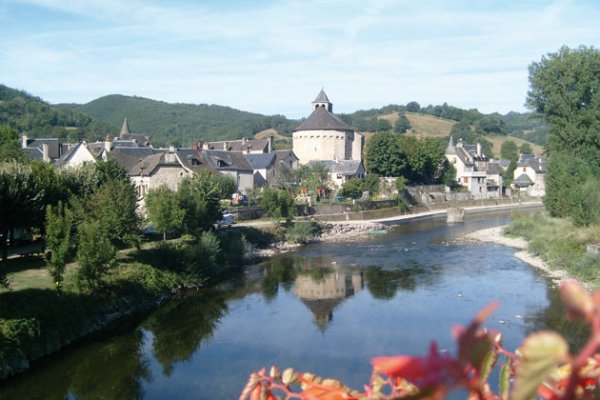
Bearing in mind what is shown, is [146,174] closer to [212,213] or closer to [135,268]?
[212,213]

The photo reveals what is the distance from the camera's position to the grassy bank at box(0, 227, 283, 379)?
15.3 m

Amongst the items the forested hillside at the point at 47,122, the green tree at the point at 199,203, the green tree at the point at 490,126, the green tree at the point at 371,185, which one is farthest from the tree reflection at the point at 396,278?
the green tree at the point at 490,126

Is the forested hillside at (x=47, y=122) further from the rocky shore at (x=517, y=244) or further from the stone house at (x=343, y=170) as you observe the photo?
the rocky shore at (x=517, y=244)

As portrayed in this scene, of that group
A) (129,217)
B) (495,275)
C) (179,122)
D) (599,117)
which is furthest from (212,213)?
(179,122)

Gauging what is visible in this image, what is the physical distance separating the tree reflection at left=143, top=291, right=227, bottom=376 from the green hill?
121m

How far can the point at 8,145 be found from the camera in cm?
4803

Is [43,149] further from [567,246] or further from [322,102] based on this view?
[567,246]

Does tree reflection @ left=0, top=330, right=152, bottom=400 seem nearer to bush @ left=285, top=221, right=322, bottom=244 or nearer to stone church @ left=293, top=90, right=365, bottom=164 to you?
bush @ left=285, top=221, right=322, bottom=244

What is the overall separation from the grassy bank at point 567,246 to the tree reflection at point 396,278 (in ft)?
19.4

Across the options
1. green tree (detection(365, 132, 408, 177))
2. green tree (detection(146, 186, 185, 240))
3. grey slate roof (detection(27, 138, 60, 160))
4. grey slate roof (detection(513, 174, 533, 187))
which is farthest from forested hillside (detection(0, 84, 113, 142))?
green tree (detection(146, 186, 185, 240))

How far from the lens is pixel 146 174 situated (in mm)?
42375

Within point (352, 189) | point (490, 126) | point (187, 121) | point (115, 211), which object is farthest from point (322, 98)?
point (187, 121)

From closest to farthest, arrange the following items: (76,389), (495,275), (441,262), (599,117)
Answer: (76,389)
(495,275)
(441,262)
(599,117)

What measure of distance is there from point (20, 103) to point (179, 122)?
53549 mm
